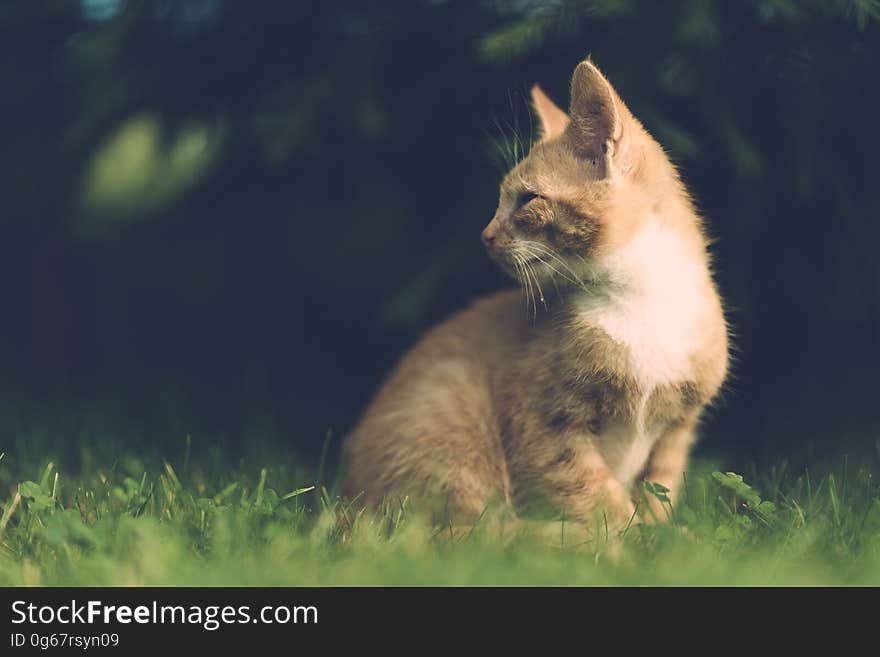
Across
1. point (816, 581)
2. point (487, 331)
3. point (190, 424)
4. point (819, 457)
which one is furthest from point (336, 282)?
point (816, 581)

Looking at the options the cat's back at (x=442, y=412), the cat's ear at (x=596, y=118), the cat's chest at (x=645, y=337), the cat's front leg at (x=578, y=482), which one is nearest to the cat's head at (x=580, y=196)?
the cat's ear at (x=596, y=118)

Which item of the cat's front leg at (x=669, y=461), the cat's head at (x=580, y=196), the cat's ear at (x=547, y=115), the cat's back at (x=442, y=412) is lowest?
the cat's front leg at (x=669, y=461)

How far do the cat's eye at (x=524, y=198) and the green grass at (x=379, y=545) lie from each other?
0.71 meters

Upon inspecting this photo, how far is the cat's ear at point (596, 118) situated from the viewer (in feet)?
6.43

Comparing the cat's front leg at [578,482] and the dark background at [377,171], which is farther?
the dark background at [377,171]

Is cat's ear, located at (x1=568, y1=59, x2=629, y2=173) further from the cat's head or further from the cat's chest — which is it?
the cat's chest

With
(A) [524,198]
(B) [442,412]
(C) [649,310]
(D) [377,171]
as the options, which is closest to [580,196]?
(A) [524,198]

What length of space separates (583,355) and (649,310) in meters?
0.17

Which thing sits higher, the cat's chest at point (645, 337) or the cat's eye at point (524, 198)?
the cat's eye at point (524, 198)

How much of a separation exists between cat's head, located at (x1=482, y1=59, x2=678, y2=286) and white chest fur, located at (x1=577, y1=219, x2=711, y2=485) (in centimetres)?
5

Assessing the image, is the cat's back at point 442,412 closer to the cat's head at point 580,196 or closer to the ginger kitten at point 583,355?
the ginger kitten at point 583,355

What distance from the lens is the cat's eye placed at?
2113 millimetres

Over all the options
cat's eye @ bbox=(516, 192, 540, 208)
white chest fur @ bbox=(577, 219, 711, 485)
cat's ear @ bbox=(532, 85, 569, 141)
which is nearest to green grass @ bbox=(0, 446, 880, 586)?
white chest fur @ bbox=(577, 219, 711, 485)

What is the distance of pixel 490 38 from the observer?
7.11 feet
